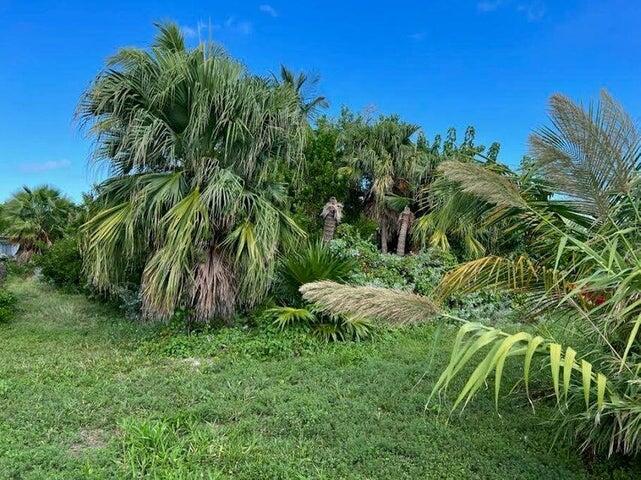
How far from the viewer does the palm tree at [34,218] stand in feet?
47.5

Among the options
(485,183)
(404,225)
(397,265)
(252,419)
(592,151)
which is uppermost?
(404,225)

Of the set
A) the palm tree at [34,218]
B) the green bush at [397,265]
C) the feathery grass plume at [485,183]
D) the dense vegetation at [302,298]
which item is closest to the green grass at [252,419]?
the dense vegetation at [302,298]

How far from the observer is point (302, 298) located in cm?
639

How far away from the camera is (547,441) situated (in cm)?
351

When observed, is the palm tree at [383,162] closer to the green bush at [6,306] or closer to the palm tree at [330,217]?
the palm tree at [330,217]

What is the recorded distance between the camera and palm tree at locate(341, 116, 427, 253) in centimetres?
1445

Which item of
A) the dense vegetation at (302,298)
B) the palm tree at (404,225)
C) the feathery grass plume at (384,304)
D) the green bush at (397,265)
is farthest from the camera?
the palm tree at (404,225)

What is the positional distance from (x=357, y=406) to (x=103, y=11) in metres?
8.57

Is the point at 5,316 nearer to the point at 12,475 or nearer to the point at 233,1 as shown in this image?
the point at 12,475

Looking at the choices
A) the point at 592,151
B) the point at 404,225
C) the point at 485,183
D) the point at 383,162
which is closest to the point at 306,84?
the point at 383,162

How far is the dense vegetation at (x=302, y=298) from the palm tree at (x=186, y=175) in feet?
0.10

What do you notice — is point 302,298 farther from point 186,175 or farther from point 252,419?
point 252,419

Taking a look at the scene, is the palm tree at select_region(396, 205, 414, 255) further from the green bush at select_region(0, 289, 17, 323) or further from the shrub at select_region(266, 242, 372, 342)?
the green bush at select_region(0, 289, 17, 323)

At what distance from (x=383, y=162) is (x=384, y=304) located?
12.7 meters
